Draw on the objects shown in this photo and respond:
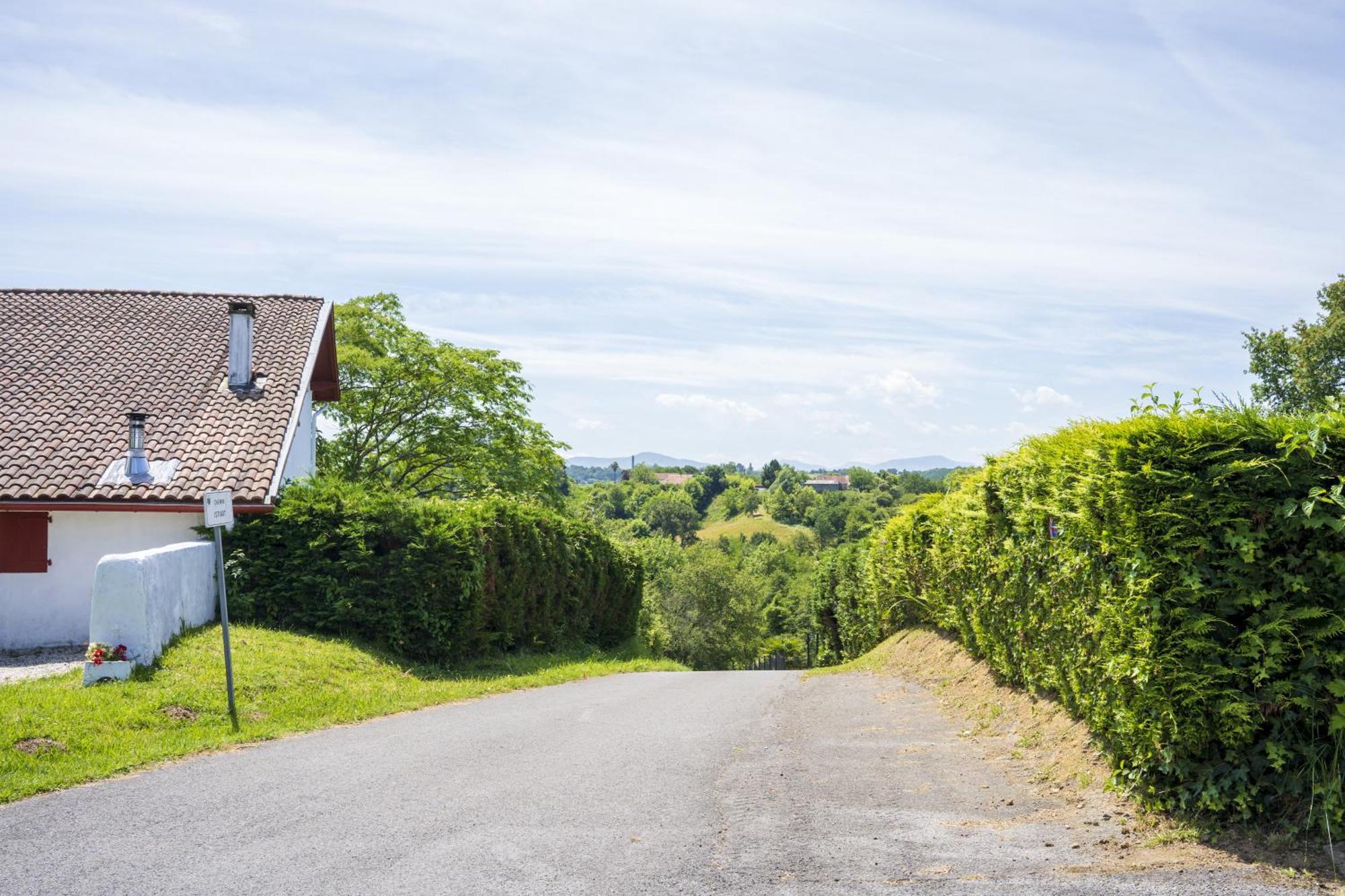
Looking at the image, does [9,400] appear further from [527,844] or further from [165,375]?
[527,844]

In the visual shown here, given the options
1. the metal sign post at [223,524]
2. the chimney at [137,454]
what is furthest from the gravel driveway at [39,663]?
the metal sign post at [223,524]

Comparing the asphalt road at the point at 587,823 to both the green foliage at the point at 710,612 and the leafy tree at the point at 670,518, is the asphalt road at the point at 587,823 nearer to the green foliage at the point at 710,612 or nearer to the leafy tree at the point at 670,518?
the green foliage at the point at 710,612

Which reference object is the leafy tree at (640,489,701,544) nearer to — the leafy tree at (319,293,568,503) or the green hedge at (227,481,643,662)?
the leafy tree at (319,293,568,503)

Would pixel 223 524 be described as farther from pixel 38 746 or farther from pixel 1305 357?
pixel 1305 357

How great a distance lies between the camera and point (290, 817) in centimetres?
774

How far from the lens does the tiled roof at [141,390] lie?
60.1 feet

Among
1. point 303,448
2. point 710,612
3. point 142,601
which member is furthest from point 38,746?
point 710,612

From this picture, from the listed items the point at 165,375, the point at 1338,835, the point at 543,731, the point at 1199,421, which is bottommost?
the point at 543,731

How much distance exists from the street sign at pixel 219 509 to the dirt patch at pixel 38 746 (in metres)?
2.62

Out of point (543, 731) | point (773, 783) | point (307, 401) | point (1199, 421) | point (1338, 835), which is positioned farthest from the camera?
point (307, 401)

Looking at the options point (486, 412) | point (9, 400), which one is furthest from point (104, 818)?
point (486, 412)

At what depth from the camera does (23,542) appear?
59.0ft

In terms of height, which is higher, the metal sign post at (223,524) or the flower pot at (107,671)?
the metal sign post at (223,524)

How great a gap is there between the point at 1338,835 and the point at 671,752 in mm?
5795
